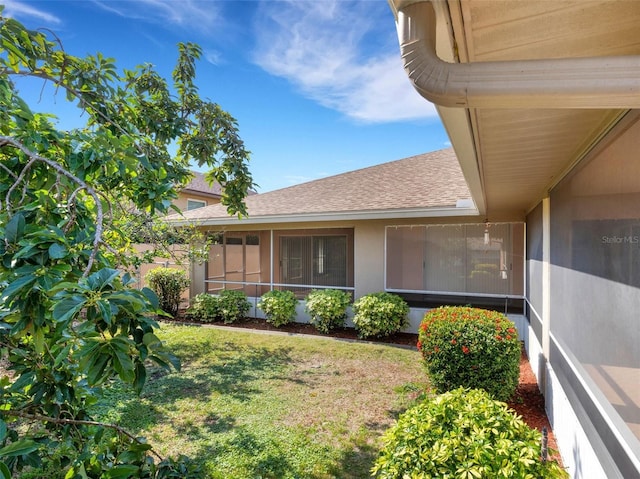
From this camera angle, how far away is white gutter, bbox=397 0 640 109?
3.99ft

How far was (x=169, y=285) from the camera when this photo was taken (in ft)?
37.2

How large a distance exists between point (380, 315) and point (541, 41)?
281 inches

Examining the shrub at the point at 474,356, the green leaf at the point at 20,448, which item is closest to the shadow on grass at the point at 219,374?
the shrub at the point at 474,356

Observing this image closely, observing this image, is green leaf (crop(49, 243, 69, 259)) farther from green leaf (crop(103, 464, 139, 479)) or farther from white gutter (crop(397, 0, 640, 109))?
white gutter (crop(397, 0, 640, 109))

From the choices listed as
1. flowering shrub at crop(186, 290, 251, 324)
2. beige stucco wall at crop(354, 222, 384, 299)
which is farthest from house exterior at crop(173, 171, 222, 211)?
beige stucco wall at crop(354, 222, 384, 299)

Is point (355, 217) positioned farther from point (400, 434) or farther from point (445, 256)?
point (400, 434)

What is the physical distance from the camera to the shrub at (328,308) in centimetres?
894

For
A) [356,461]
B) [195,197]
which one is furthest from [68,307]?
[195,197]

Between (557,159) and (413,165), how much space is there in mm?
9021

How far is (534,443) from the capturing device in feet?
7.10

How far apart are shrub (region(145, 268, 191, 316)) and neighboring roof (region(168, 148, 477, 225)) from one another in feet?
5.92

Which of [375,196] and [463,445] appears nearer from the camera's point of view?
[463,445]

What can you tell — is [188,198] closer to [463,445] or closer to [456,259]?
[456,259]

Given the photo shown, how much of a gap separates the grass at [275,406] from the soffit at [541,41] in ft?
11.1
